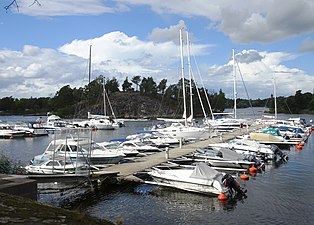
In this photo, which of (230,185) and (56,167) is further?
(56,167)

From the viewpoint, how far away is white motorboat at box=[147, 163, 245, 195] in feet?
74.8

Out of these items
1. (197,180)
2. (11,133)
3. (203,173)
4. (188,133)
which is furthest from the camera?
(11,133)

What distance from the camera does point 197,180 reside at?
2341 cm

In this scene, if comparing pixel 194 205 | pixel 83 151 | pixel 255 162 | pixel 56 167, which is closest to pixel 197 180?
pixel 194 205

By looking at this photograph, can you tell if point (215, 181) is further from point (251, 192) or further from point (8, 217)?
point (8, 217)

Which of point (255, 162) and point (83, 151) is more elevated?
point (83, 151)

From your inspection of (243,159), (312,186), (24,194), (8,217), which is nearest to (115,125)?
Answer: (243,159)

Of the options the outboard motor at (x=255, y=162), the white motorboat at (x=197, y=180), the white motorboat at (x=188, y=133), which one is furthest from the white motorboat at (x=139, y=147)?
the white motorboat at (x=188, y=133)

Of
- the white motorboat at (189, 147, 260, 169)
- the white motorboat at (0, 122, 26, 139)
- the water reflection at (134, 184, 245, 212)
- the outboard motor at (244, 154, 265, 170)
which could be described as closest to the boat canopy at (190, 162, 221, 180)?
the water reflection at (134, 184, 245, 212)

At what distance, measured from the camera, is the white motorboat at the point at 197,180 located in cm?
2281

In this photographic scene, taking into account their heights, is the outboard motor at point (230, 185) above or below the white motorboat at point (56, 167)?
below

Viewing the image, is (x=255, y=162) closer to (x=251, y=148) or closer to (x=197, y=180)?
(x=251, y=148)

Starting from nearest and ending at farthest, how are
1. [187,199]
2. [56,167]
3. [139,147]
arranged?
[187,199] → [56,167] → [139,147]

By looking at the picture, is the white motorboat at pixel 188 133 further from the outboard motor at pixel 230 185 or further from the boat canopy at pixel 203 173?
the outboard motor at pixel 230 185
